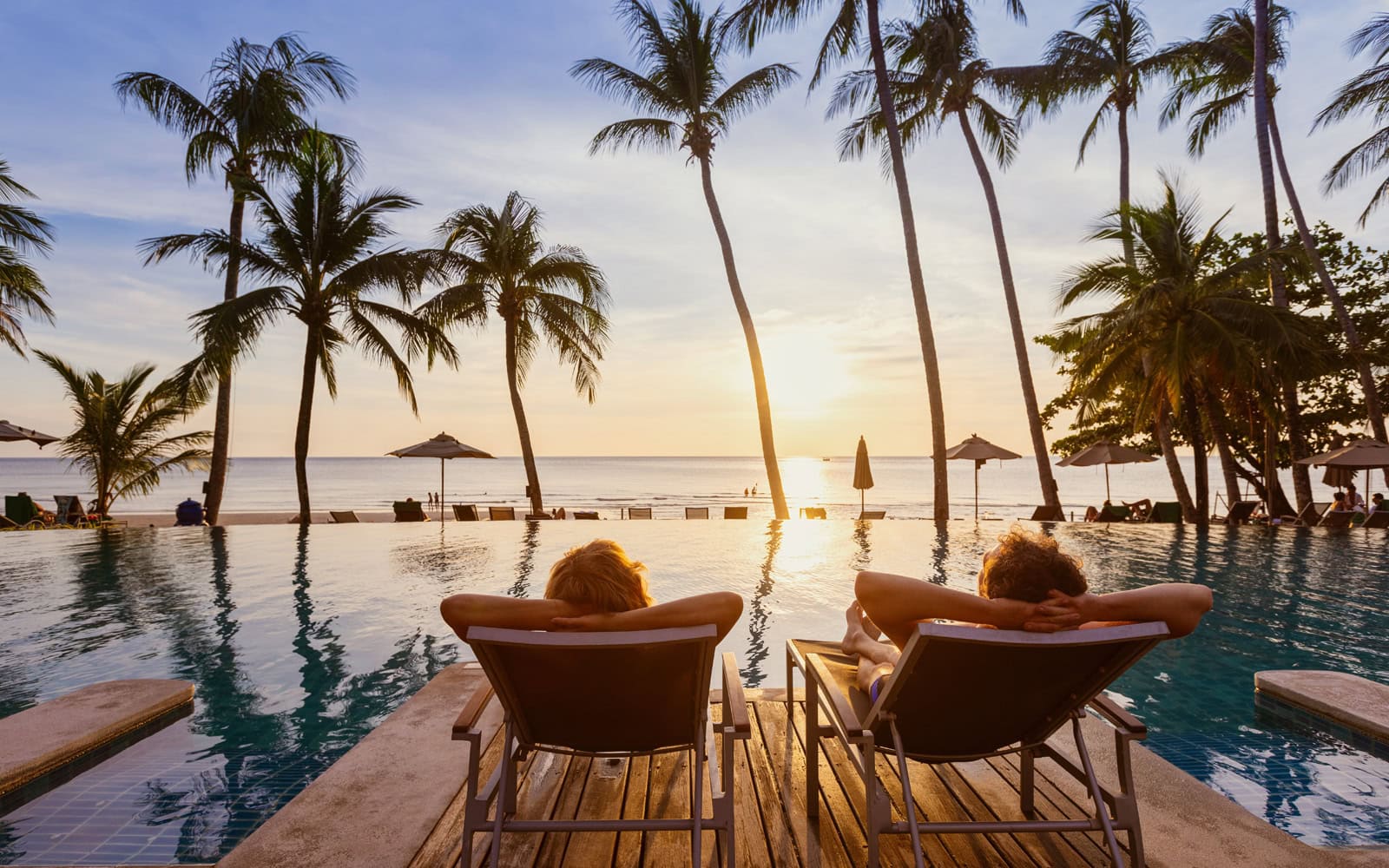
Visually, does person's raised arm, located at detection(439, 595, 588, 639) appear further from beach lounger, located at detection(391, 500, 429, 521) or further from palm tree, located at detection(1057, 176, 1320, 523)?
palm tree, located at detection(1057, 176, 1320, 523)

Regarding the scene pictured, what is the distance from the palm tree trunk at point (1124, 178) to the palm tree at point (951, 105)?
3.19 m

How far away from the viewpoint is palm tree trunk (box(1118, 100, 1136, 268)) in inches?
693

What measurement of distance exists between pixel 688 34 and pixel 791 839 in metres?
18.2

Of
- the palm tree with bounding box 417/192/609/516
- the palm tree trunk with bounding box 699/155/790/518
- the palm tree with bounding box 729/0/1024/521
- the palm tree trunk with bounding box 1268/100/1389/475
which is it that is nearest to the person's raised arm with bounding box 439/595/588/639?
the palm tree with bounding box 729/0/1024/521

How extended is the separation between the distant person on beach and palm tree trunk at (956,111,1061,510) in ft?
53.3

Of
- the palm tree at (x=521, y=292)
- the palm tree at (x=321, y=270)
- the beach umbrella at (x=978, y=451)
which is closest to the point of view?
the palm tree at (x=321, y=270)

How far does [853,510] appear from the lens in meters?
34.1

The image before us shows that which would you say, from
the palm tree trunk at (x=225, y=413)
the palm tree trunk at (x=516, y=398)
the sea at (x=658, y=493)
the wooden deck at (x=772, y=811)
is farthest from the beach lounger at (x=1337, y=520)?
the palm tree trunk at (x=225, y=413)

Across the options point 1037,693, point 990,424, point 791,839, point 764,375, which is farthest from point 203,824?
point 990,424

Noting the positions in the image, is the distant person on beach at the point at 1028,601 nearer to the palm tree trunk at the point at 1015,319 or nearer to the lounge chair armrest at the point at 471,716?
the lounge chair armrest at the point at 471,716

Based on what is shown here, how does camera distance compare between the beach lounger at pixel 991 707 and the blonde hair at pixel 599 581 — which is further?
the blonde hair at pixel 599 581

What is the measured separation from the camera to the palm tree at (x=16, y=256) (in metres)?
14.5

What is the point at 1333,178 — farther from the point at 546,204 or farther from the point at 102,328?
the point at 102,328

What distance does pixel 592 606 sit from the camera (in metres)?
2.08
